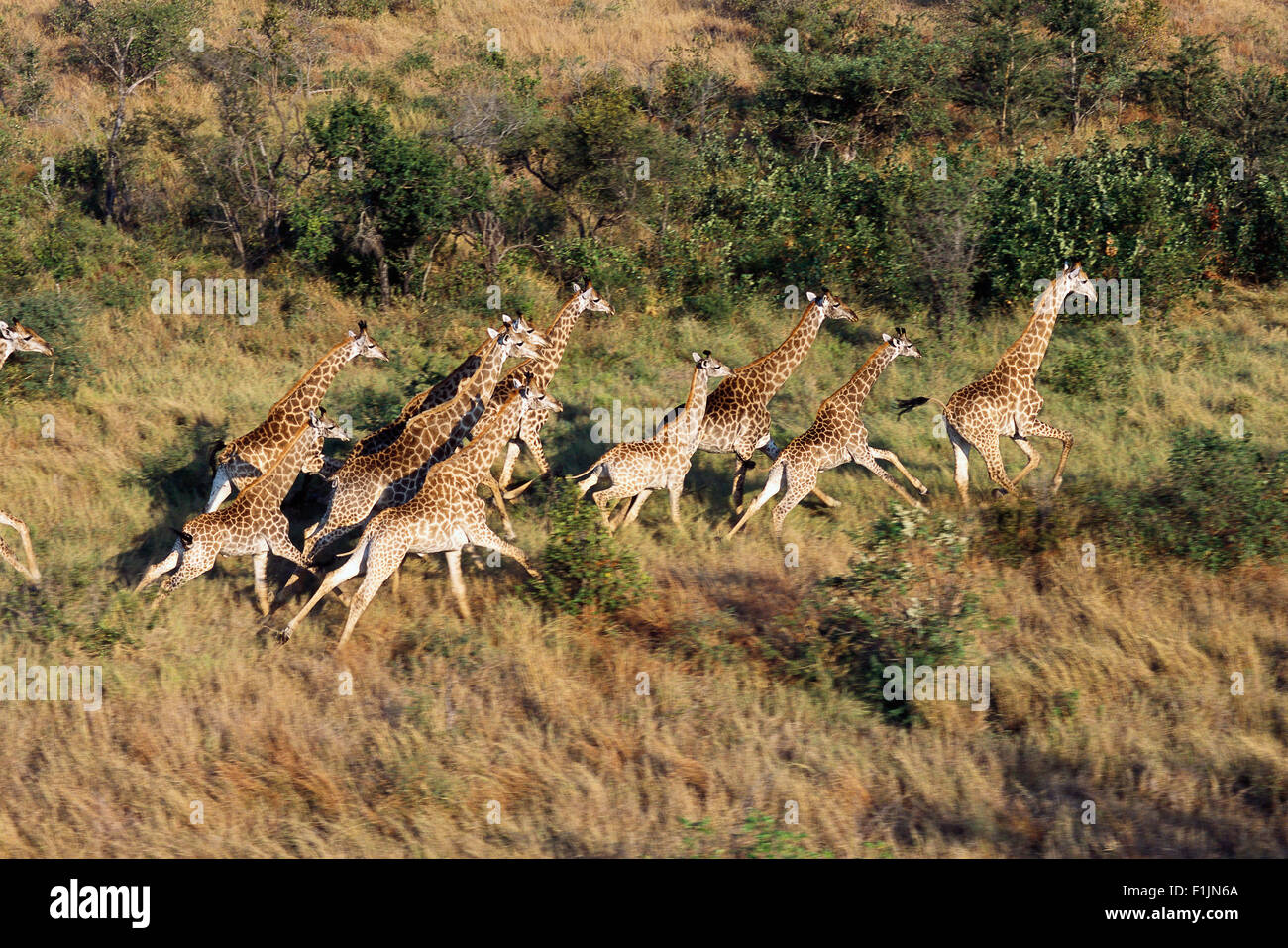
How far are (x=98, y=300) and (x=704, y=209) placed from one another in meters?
8.44

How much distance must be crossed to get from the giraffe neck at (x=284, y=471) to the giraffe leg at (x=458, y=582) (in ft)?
4.84

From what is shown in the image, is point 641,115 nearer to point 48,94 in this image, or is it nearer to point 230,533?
point 48,94

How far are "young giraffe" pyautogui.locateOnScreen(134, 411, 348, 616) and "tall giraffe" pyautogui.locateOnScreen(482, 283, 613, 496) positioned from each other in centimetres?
183

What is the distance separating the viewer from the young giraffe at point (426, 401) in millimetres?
11091

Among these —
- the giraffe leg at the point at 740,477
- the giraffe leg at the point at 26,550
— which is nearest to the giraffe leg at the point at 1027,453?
the giraffe leg at the point at 740,477

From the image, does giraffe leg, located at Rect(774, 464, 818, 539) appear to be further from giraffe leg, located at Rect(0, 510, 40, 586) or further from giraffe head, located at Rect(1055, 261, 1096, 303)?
giraffe leg, located at Rect(0, 510, 40, 586)

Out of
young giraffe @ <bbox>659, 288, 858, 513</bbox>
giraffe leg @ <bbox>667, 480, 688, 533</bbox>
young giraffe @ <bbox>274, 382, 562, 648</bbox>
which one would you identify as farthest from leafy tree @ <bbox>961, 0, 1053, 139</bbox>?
young giraffe @ <bbox>274, 382, 562, 648</bbox>

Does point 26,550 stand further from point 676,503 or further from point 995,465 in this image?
point 995,465

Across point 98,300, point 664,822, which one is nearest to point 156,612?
point 664,822

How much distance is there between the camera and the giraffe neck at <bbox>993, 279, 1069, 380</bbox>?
1107 centimetres

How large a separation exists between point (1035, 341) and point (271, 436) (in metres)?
7.03


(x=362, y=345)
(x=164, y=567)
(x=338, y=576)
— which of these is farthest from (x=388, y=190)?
(x=338, y=576)

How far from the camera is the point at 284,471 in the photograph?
33.0 feet

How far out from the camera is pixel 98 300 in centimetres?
1575
